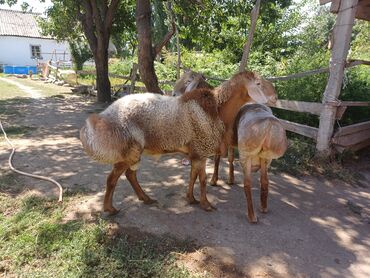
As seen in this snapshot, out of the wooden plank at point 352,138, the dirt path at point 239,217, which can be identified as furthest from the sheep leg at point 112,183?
the wooden plank at point 352,138

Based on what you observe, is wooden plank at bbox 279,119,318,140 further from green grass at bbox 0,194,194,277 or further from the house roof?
the house roof

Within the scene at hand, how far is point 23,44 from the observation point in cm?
3544

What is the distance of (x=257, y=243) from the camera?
3.58 meters

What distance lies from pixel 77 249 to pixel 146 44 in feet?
20.2

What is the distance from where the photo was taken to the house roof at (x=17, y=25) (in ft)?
115

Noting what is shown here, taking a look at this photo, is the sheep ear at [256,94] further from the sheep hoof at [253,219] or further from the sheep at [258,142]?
the sheep hoof at [253,219]

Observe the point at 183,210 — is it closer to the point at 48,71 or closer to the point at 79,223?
→ the point at 79,223

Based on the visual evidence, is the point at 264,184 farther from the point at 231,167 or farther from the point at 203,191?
the point at 231,167

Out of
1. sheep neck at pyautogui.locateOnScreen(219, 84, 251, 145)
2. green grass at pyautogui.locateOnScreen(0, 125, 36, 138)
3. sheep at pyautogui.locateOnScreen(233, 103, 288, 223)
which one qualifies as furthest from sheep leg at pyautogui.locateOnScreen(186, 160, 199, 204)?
green grass at pyautogui.locateOnScreen(0, 125, 36, 138)

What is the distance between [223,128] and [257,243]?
4.72 ft

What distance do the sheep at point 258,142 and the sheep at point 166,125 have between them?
0.78ft

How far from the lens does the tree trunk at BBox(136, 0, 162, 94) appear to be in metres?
8.04

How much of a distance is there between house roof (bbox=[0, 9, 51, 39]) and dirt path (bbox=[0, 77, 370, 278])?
112ft

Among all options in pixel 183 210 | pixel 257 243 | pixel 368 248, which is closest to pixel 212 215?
pixel 183 210
